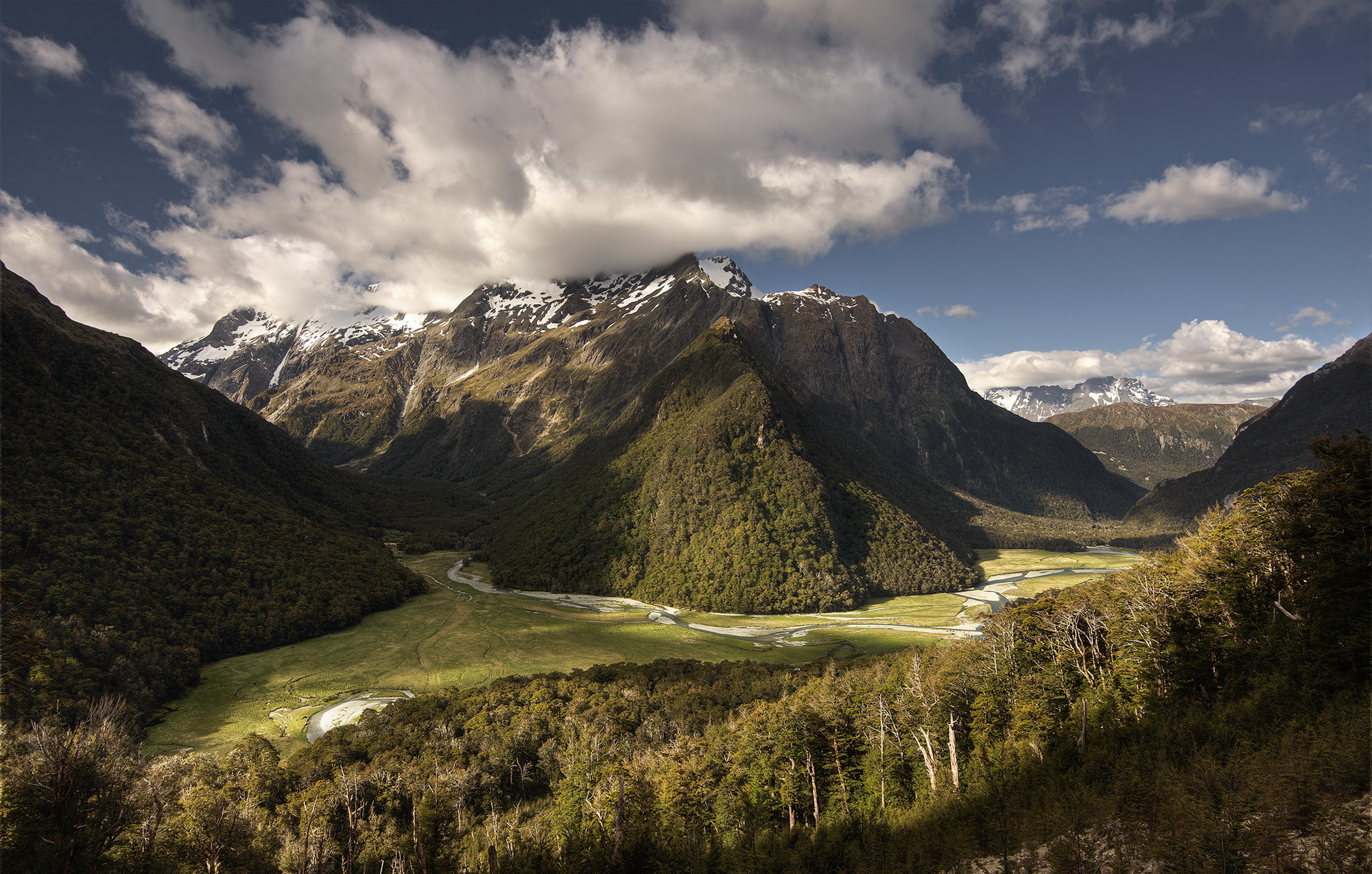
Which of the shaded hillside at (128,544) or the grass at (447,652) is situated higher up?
the shaded hillside at (128,544)

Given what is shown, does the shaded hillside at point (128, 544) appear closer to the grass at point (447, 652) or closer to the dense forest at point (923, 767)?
the grass at point (447, 652)

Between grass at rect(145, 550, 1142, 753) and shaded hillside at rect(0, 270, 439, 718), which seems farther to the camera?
shaded hillside at rect(0, 270, 439, 718)

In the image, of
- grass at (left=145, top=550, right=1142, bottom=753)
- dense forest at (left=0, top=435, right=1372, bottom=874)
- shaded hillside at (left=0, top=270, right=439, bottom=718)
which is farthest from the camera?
shaded hillside at (left=0, top=270, right=439, bottom=718)

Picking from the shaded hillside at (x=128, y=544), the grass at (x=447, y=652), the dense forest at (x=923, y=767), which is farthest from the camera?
the shaded hillside at (x=128, y=544)

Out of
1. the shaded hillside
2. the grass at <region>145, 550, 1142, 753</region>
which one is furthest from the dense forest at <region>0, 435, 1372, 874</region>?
the shaded hillside

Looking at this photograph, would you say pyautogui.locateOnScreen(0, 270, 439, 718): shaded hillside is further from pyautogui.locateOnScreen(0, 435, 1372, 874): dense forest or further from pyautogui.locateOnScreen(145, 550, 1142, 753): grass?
pyautogui.locateOnScreen(0, 435, 1372, 874): dense forest

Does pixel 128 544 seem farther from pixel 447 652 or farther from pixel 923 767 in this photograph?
pixel 923 767

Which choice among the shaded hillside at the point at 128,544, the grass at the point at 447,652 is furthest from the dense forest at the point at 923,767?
the shaded hillside at the point at 128,544
